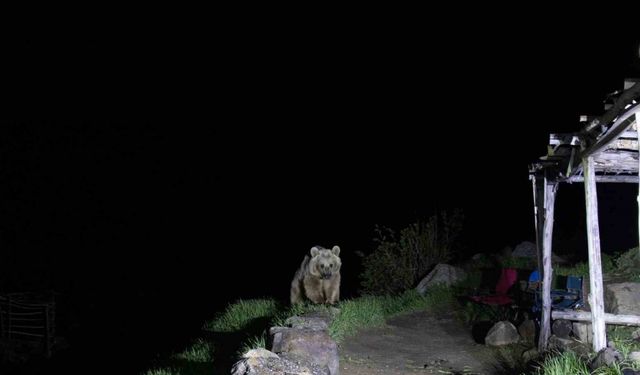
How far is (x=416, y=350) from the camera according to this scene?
8.92m

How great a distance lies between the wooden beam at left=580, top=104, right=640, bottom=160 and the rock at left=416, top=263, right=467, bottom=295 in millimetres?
6155

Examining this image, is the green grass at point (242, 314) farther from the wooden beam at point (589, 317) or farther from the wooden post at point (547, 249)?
the wooden beam at point (589, 317)

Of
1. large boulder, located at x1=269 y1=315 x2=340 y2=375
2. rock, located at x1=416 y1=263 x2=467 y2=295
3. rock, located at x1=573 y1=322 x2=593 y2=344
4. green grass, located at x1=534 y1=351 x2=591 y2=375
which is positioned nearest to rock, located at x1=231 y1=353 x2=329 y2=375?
large boulder, located at x1=269 y1=315 x2=340 y2=375

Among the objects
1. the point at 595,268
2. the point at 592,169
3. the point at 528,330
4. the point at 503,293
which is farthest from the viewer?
the point at 503,293

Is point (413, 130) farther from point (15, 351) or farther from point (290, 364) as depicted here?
point (290, 364)

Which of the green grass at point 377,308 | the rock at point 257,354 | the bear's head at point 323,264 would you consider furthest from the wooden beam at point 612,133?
the bear's head at point 323,264

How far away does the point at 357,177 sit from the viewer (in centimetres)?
3086

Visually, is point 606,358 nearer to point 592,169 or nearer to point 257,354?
point 592,169

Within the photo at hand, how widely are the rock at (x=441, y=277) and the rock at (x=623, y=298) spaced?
3444mm

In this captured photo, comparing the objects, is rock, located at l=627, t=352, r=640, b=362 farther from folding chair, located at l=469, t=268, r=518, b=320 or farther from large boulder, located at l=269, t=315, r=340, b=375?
folding chair, located at l=469, t=268, r=518, b=320

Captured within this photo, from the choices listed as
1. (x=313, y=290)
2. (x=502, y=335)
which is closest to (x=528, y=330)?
(x=502, y=335)

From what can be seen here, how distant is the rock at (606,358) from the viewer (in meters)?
6.04

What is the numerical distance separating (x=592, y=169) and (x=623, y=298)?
319 centimetres

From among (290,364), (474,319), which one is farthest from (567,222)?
(290,364)
